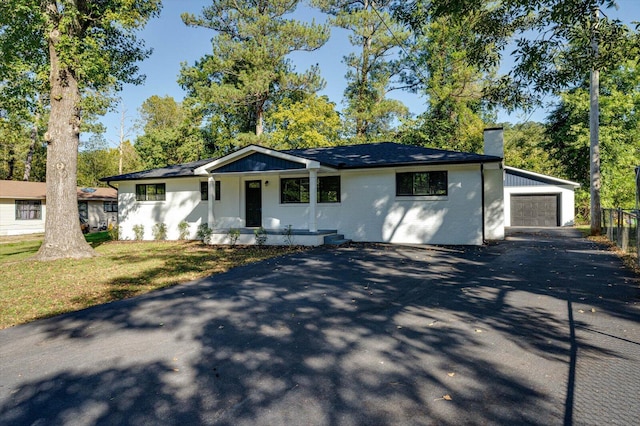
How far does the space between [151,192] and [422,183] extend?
41.6ft

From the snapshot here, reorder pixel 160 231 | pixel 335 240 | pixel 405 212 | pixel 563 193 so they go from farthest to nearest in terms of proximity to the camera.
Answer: pixel 563 193
pixel 160 231
pixel 405 212
pixel 335 240

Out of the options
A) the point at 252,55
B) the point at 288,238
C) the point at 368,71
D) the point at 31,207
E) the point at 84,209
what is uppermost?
the point at 368,71

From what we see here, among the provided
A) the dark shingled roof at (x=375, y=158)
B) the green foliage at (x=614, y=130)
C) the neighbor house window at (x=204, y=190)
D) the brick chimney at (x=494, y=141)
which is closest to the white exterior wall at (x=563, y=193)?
the green foliage at (x=614, y=130)

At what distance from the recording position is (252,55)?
82.8 ft

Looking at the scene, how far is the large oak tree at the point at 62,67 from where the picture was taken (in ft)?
35.3

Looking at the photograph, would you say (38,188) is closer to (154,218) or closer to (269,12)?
(154,218)

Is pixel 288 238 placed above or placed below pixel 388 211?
below

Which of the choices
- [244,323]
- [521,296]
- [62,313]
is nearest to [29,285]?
[62,313]

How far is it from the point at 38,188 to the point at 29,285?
23.3 metres

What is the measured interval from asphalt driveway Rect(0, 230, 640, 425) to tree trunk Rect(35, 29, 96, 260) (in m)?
6.94

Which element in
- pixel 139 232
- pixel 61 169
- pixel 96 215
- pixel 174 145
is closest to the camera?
pixel 61 169

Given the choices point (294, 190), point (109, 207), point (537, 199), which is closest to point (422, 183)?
point (294, 190)

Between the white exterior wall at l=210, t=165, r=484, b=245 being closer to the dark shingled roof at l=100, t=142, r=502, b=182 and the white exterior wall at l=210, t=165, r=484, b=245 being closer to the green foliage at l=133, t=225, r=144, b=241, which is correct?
the dark shingled roof at l=100, t=142, r=502, b=182

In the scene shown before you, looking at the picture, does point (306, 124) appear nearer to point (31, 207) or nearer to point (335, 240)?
point (335, 240)
